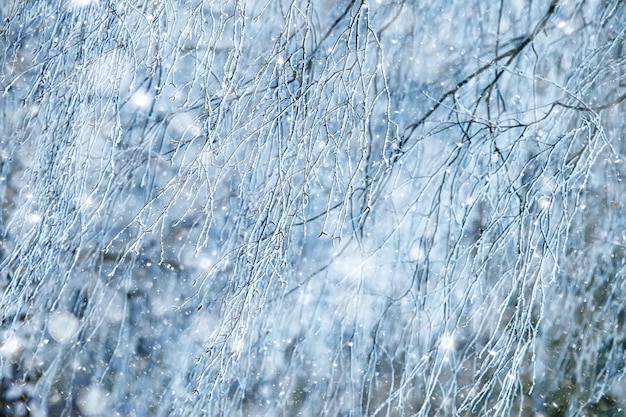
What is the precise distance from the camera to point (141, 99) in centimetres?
181

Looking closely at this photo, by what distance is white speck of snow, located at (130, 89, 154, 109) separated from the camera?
1.81 metres

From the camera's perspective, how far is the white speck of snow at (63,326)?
76.9 inches

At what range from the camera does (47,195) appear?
1.40m

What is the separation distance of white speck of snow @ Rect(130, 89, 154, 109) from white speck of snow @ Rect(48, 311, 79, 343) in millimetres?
800

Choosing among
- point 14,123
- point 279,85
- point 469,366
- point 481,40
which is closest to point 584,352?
point 469,366

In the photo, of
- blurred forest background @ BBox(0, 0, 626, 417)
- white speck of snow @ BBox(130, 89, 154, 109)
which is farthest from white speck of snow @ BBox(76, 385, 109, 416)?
white speck of snow @ BBox(130, 89, 154, 109)

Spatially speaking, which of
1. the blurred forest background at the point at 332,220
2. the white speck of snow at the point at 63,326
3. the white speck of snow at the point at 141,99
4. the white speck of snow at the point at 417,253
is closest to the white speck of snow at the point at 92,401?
the blurred forest background at the point at 332,220

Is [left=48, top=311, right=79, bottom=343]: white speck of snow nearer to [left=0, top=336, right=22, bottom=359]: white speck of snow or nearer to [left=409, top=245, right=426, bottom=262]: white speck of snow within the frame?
[left=0, top=336, right=22, bottom=359]: white speck of snow

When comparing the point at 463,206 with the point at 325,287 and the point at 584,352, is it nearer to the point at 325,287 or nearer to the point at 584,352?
the point at 325,287

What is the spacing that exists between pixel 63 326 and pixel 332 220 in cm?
106

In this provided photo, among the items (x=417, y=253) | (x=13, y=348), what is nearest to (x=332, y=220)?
(x=417, y=253)

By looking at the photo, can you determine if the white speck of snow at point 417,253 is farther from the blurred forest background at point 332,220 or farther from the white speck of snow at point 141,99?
the white speck of snow at point 141,99

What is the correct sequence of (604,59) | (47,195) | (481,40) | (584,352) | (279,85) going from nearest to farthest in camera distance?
(279,85) < (47,195) < (604,59) < (481,40) < (584,352)

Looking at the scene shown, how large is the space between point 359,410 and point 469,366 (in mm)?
412
